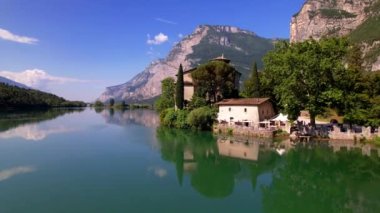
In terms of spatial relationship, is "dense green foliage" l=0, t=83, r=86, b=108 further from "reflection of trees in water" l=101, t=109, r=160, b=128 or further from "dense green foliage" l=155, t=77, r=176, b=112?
"dense green foliage" l=155, t=77, r=176, b=112

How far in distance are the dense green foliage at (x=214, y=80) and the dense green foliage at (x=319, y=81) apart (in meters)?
15.5

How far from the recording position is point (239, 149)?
1337 inches

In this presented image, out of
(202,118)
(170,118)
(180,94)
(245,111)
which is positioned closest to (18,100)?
(180,94)

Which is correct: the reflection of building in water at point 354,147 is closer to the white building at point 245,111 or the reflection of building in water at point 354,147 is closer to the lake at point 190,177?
the lake at point 190,177

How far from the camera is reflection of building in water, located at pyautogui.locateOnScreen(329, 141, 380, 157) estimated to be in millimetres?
30598

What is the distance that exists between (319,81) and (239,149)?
12310 millimetres

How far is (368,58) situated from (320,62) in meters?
137

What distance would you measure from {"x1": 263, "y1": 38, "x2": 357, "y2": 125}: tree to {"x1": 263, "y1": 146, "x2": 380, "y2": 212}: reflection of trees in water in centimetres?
731

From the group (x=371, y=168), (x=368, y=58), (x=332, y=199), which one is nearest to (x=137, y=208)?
(x=332, y=199)

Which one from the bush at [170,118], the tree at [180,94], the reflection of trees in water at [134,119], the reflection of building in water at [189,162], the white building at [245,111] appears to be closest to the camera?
the reflection of building in water at [189,162]

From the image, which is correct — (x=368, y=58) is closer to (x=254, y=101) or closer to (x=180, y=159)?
(x=254, y=101)

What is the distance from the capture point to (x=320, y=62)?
120 ft

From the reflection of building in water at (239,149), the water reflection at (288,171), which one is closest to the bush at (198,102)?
the reflection of building in water at (239,149)

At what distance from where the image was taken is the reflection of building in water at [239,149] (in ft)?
101
